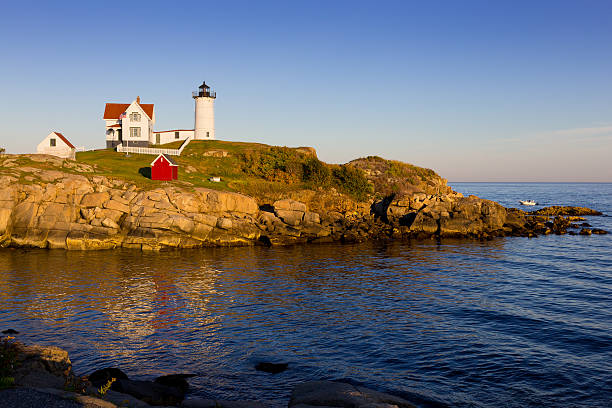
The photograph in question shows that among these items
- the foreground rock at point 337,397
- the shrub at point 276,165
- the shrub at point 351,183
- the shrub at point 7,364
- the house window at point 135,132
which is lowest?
the foreground rock at point 337,397

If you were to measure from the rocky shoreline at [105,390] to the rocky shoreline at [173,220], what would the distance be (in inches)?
1231

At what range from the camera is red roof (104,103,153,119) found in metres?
80.4

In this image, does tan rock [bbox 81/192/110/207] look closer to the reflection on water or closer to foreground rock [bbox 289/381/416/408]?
the reflection on water

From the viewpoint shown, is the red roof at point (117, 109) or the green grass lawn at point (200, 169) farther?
the red roof at point (117, 109)

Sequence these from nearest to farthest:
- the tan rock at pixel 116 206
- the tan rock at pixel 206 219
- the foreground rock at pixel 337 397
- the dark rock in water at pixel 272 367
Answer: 1. the foreground rock at pixel 337 397
2. the dark rock in water at pixel 272 367
3. the tan rock at pixel 116 206
4. the tan rock at pixel 206 219

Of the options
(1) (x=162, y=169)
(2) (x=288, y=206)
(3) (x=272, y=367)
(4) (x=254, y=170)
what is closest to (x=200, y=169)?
(4) (x=254, y=170)

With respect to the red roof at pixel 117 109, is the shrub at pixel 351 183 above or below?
below

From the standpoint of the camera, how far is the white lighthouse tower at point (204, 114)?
89688 mm

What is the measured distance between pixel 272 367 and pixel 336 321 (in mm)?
6785

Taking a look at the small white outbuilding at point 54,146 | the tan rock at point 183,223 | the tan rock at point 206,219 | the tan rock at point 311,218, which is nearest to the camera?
the tan rock at point 183,223

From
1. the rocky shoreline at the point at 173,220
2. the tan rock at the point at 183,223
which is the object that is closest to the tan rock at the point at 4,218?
the rocky shoreline at the point at 173,220

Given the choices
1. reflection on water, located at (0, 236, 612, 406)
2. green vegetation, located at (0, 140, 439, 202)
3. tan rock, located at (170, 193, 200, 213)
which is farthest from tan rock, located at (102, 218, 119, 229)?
tan rock, located at (170, 193, 200, 213)

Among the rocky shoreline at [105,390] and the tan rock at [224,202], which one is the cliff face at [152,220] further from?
the rocky shoreline at [105,390]

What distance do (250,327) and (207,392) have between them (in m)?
7.08
